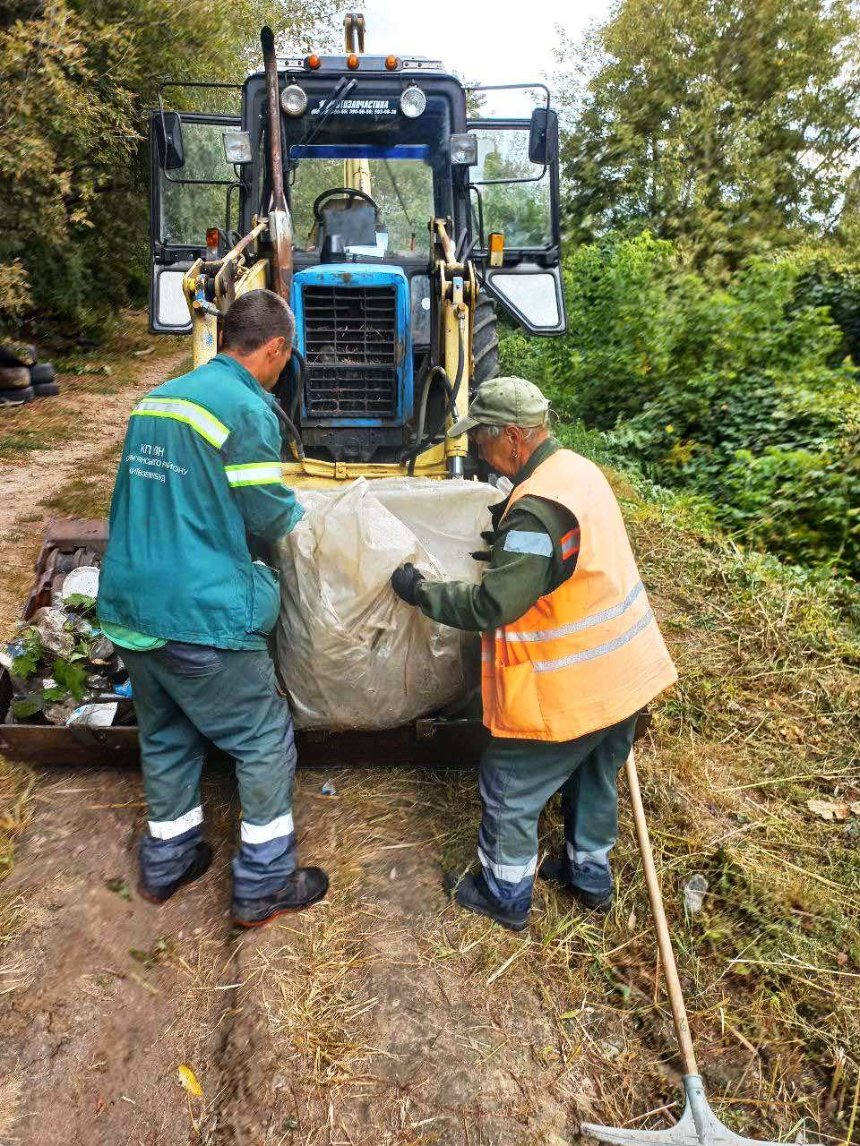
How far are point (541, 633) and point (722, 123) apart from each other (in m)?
13.5

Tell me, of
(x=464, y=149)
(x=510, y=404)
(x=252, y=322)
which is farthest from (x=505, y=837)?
(x=464, y=149)

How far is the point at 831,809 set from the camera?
121 inches

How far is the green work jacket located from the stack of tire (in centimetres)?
792

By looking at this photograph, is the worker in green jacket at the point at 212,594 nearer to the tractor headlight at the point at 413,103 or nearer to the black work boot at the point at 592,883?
the black work boot at the point at 592,883

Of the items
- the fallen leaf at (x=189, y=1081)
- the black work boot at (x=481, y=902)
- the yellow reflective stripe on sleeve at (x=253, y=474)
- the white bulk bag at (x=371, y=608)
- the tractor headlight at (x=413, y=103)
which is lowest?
the fallen leaf at (x=189, y=1081)

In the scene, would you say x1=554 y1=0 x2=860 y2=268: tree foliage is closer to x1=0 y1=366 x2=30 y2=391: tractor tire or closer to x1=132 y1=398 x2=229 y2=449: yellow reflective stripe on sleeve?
x1=0 y1=366 x2=30 y2=391: tractor tire

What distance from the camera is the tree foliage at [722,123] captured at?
12516 millimetres

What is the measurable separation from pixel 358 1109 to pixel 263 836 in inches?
30.7

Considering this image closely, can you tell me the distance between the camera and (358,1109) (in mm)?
2041

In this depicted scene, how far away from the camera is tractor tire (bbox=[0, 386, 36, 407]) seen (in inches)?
362

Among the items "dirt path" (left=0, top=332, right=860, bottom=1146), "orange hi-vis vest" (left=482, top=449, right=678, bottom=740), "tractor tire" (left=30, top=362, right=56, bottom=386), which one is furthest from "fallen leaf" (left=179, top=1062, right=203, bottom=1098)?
"tractor tire" (left=30, top=362, right=56, bottom=386)

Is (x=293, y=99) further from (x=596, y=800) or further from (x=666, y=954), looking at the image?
(x=666, y=954)

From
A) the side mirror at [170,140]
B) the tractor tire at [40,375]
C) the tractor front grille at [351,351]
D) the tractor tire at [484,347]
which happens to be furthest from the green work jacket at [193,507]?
the tractor tire at [40,375]

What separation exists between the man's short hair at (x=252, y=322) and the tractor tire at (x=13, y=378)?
7.87 m
